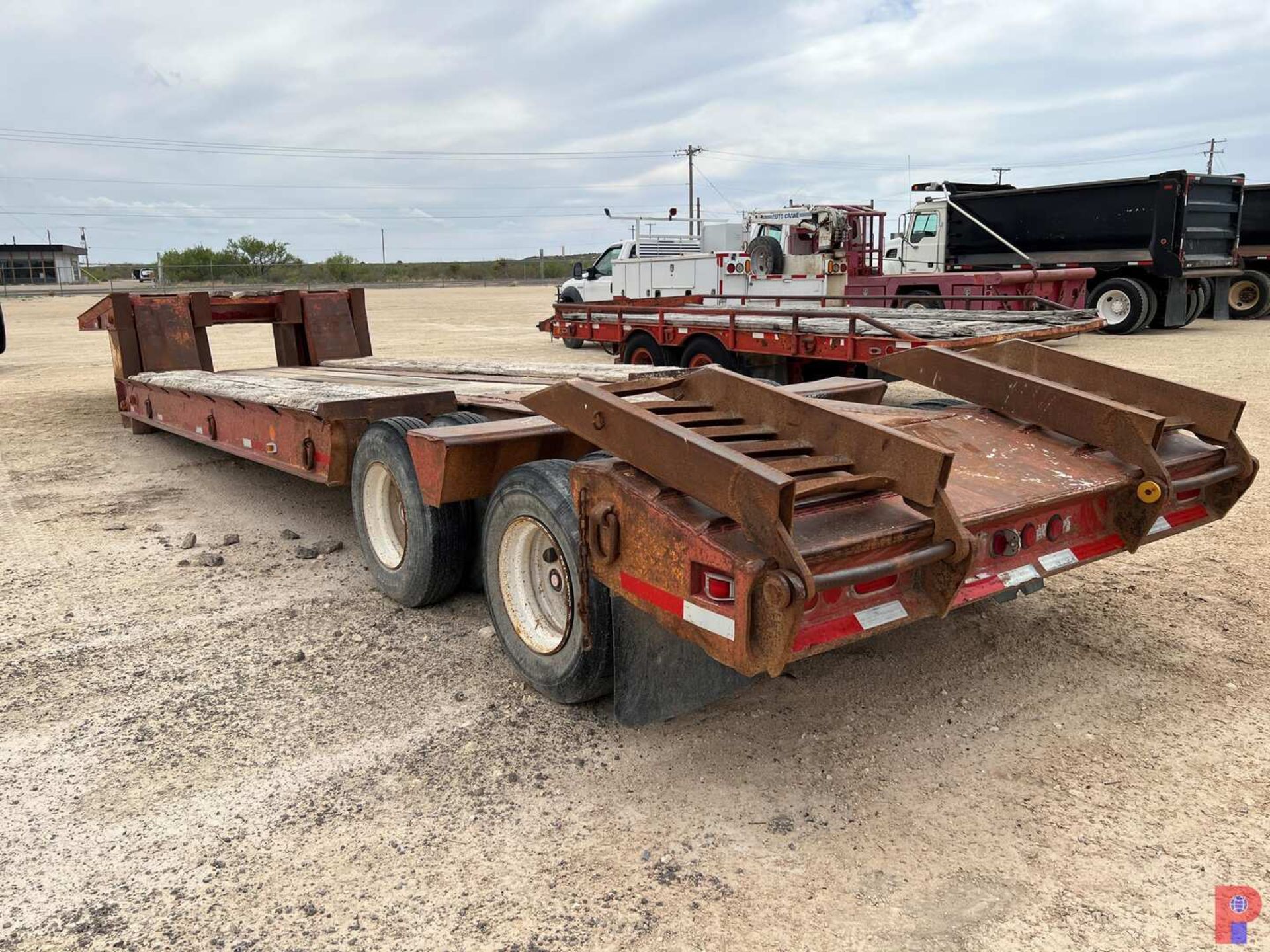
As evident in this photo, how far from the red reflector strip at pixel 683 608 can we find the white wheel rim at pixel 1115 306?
16.9 meters

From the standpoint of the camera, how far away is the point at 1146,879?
8.08 feet

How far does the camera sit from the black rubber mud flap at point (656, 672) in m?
2.98

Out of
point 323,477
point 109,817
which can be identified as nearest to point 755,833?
point 109,817

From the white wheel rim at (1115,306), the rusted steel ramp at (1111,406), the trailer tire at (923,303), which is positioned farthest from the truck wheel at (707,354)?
the white wheel rim at (1115,306)

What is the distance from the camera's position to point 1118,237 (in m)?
17.1

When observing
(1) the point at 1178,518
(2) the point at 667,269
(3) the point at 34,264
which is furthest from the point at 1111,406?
(3) the point at 34,264

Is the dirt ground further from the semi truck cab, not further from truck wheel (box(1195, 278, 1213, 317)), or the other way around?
truck wheel (box(1195, 278, 1213, 317))

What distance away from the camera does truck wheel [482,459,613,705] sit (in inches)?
125

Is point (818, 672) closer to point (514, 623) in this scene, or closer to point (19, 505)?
point (514, 623)

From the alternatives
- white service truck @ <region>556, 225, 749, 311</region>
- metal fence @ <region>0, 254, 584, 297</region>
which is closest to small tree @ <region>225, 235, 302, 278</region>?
metal fence @ <region>0, 254, 584, 297</region>

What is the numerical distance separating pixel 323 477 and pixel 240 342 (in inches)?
630

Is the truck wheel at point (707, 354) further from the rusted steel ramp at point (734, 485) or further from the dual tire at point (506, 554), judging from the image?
the rusted steel ramp at point (734, 485)

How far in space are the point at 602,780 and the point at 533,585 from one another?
0.85 metres

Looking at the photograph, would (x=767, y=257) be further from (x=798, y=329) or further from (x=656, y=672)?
(x=656, y=672)
